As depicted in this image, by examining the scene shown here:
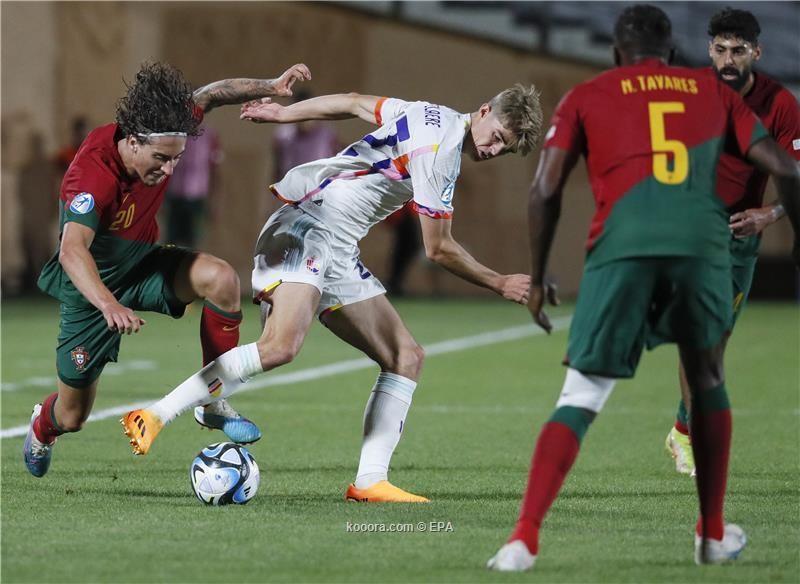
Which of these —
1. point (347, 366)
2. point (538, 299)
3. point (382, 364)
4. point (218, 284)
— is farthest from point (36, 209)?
point (538, 299)

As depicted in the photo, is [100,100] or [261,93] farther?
[100,100]

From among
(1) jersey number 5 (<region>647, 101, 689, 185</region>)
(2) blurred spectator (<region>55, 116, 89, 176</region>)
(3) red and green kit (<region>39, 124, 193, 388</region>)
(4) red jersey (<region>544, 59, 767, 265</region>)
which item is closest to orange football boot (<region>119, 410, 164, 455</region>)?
(3) red and green kit (<region>39, 124, 193, 388</region>)

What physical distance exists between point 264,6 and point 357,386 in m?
12.8

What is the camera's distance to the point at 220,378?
6.44 meters

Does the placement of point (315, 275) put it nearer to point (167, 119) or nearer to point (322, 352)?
point (167, 119)

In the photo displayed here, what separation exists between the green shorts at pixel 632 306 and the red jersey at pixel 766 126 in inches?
85.5

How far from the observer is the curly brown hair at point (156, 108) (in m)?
6.82

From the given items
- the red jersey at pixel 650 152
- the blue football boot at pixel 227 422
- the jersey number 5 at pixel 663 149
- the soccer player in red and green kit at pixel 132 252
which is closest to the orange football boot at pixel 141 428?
the soccer player in red and green kit at pixel 132 252

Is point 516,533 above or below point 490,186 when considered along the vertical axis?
above

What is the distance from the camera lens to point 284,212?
699 centimetres

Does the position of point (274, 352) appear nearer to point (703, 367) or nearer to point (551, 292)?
point (551, 292)

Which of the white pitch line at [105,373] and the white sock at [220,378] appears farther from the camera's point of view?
the white pitch line at [105,373]

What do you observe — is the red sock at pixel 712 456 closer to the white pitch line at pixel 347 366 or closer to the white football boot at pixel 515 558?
the white football boot at pixel 515 558

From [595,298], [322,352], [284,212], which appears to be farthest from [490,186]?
[595,298]
